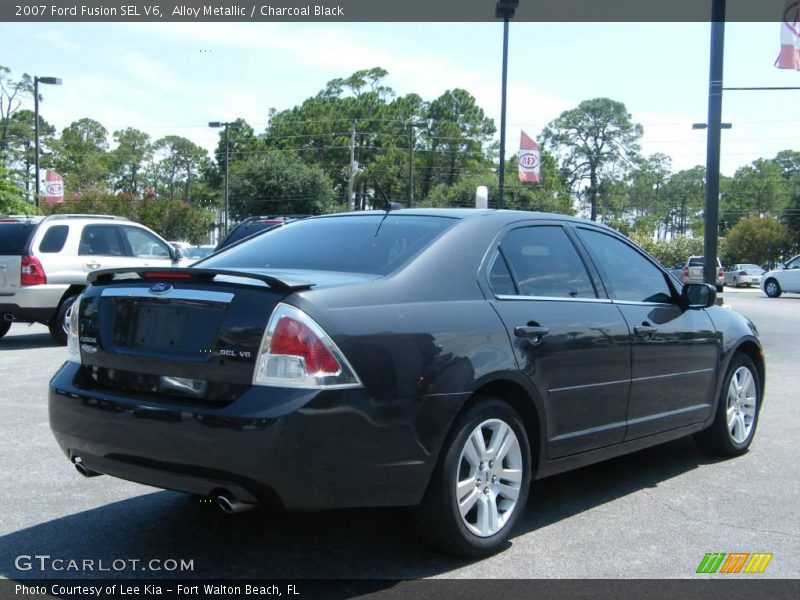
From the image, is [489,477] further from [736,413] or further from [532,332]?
[736,413]

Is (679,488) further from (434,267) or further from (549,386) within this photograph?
(434,267)

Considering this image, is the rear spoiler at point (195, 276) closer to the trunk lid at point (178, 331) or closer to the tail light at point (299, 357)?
the trunk lid at point (178, 331)

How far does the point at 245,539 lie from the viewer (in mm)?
4121

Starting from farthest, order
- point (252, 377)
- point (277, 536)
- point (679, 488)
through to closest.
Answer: point (679, 488) < point (277, 536) < point (252, 377)

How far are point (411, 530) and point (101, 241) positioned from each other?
1020 centimetres

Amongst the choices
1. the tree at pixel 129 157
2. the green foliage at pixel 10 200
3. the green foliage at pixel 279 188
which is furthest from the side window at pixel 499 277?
the tree at pixel 129 157

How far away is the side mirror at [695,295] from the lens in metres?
5.53

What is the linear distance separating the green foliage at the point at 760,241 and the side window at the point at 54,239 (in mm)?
69122

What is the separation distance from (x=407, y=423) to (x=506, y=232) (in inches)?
55.6

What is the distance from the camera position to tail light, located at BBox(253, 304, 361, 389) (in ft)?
10.9

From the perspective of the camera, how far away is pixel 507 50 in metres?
20.7

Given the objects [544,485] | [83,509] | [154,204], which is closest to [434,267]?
[544,485]

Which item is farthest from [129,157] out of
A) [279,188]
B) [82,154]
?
[279,188]

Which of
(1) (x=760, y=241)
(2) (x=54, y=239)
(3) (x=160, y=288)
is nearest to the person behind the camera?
(3) (x=160, y=288)
